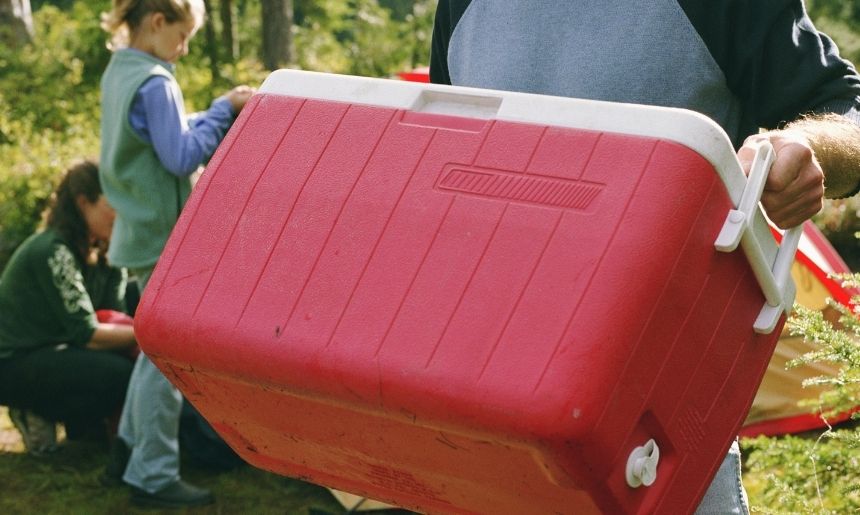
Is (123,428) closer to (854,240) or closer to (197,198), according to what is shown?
(197,198)

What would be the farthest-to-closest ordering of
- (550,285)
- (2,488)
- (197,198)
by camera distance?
(2,488) → (197,198) → (550,285)

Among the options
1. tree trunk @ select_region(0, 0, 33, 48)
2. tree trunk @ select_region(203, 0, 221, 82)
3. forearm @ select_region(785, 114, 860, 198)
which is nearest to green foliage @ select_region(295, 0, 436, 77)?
tree trunk @ select_region(203, 0, 221, 82)

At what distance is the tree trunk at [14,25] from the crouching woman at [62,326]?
6.62 m

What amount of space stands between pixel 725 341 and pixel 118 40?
2.88 meters

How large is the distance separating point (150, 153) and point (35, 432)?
138 centimetres

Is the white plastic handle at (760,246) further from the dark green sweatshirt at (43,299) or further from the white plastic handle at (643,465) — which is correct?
the dark green sweatshirt at (43,299)

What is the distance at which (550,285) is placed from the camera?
4.25ft

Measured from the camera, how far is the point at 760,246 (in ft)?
4.79

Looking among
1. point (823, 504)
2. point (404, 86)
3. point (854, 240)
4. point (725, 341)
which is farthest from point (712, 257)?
point (854, 240)

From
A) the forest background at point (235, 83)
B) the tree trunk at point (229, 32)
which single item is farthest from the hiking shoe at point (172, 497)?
the tree trunk at point (229, 32)

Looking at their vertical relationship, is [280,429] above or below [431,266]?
below

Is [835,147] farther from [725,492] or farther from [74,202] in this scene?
[74,202]

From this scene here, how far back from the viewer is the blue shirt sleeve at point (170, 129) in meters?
3.53

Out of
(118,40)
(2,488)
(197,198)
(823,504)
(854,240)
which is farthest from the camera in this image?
(854,240)
